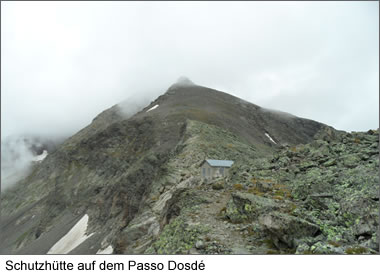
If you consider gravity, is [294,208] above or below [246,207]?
above

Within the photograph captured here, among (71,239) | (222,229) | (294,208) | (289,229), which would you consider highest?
(294,208)

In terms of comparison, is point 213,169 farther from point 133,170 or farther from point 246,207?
point 133,170

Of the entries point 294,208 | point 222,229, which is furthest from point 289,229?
point 222,229

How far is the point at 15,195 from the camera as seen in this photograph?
152250 millimetres

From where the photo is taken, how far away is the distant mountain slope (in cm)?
5306

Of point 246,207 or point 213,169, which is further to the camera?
point 213,169

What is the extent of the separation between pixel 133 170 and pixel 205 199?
57974 mm

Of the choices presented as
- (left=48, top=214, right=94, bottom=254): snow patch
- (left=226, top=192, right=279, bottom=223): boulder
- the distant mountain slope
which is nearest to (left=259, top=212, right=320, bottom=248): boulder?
(left=226, top=192, right=279, bottom=223): boulder

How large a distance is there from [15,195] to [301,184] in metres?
168

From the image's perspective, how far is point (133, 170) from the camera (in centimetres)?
7875

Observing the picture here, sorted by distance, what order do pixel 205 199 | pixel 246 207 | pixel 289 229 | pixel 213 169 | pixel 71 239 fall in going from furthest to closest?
pixel 71 239 < pixel 213 169 < pixel 205 199 < pixel 246 207 < pixel 289 229

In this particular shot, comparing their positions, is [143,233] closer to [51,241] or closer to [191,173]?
[191,173]

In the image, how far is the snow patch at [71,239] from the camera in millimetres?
73056

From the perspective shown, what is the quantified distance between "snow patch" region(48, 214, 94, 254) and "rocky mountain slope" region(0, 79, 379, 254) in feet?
1.22
